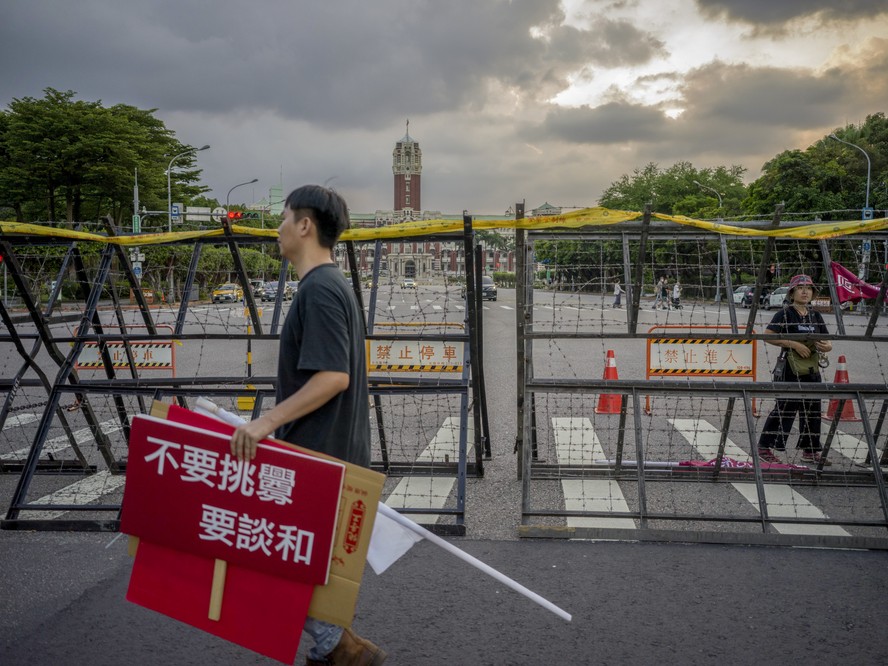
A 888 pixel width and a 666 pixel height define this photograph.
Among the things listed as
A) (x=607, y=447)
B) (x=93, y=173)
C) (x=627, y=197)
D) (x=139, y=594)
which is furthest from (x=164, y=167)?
(x=139, y=594)

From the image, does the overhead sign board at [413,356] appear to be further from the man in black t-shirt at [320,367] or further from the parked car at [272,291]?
the man in black t-shirt at [320,367]

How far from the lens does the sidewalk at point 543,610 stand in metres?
3.81

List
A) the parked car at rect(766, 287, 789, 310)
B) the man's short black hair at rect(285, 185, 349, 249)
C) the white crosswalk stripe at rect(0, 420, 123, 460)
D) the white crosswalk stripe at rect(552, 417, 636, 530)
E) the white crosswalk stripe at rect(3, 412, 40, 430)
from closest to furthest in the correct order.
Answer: the man's short black hair at rect(285, 185, 349, 249) < the white crosswalk stripe at rect(552, 417, 636, 530) < the white crosswalk stripe at rect(0, 420, 123, 460) < the parked car at rect(766, 287, 789, 310) < the white crosswalk stripe at rect(3, 412, 40, 430)

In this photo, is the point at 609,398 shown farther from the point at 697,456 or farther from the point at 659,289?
the point at 697,456

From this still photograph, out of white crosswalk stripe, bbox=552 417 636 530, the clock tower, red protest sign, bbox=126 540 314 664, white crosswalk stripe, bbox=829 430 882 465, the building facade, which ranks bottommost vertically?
white crosswalk stripe, bbox=552 417 636 530

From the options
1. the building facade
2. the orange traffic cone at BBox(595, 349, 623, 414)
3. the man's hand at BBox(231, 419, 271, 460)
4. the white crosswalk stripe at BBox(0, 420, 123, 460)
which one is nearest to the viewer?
the man's hand at BBox(231, 419, 271, 460)

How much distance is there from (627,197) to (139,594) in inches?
3415

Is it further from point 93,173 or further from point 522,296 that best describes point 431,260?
point 93,173

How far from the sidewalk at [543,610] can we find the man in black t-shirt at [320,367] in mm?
1024

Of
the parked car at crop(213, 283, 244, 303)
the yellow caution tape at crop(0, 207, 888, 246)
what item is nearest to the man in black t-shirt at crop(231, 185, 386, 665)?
the yellow caution tape at crop(0, 207, 888, 246)

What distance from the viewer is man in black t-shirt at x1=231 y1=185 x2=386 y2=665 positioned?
2865mm

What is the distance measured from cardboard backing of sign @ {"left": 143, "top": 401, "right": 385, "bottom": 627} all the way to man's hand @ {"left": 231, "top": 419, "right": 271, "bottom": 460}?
100 mm

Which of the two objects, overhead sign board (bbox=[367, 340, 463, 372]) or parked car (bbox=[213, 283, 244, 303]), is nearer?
overhead sign board (bbox=[367, 340, 463, 372])

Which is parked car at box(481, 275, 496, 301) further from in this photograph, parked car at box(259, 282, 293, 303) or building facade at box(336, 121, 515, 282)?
parked car at box(259, 282, 293, 303)
